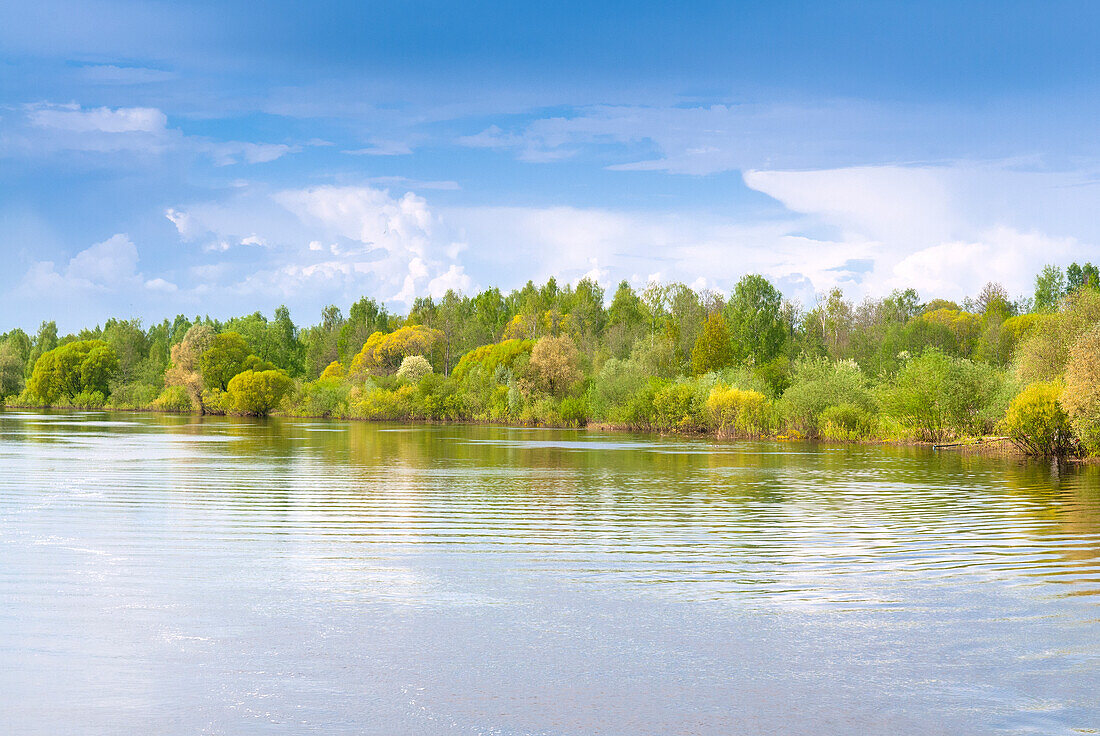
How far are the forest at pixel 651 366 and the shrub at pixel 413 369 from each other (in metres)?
0.21

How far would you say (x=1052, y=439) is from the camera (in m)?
37.9

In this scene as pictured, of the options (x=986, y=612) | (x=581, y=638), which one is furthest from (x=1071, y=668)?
(x=581, y=638)

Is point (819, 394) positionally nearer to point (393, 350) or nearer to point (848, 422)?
point (848, 422)

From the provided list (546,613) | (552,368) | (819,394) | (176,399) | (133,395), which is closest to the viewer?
(546,613)

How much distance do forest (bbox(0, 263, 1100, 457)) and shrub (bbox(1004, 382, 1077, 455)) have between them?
78 mm

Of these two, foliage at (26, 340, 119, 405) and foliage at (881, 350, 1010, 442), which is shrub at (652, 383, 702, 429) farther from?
foliage at (26, 340, 119, 405)

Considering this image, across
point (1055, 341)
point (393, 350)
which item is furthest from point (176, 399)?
point (1055, 341)

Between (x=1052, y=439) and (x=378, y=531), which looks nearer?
(x=378, y=531)

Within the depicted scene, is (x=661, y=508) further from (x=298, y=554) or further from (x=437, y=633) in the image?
(x=437, y=633)

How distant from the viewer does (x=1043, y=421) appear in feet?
122

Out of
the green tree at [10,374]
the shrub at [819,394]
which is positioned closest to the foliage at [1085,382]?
the shrub at [819,394]

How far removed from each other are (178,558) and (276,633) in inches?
207

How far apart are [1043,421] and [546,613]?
3338 centimetres

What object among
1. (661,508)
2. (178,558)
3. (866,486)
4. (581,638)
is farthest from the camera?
(866,486)
